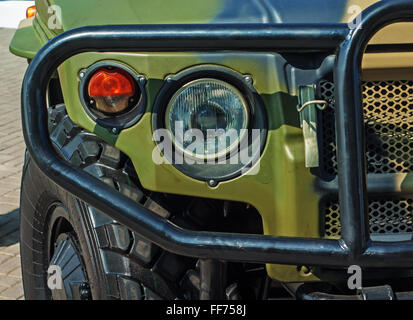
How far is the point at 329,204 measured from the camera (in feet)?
6.72

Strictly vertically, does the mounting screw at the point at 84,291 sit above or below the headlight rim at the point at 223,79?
below

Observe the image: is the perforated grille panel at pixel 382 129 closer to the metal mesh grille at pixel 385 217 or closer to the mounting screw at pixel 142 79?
the metal mesh grille at pixel 385 217

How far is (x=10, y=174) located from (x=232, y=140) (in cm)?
376

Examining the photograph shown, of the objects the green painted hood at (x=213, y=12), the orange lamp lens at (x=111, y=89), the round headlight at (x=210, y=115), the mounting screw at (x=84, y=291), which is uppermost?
the green painted hood at (x=213, y=12)

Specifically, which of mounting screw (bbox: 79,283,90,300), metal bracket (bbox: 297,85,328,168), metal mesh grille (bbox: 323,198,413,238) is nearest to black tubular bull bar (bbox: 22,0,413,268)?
metal bracket (bbox: 297,85,328,168)

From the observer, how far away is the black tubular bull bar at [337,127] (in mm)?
1697

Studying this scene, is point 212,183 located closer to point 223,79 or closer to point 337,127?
point 223,79

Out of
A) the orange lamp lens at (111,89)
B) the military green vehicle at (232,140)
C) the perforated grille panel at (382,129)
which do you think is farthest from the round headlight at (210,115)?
the perforated grille panel at (382,129)

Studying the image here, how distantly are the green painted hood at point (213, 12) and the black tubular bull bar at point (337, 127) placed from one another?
278 millimetres

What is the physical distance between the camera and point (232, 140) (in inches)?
79.0

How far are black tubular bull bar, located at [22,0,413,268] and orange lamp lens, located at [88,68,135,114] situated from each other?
253 millimetres
